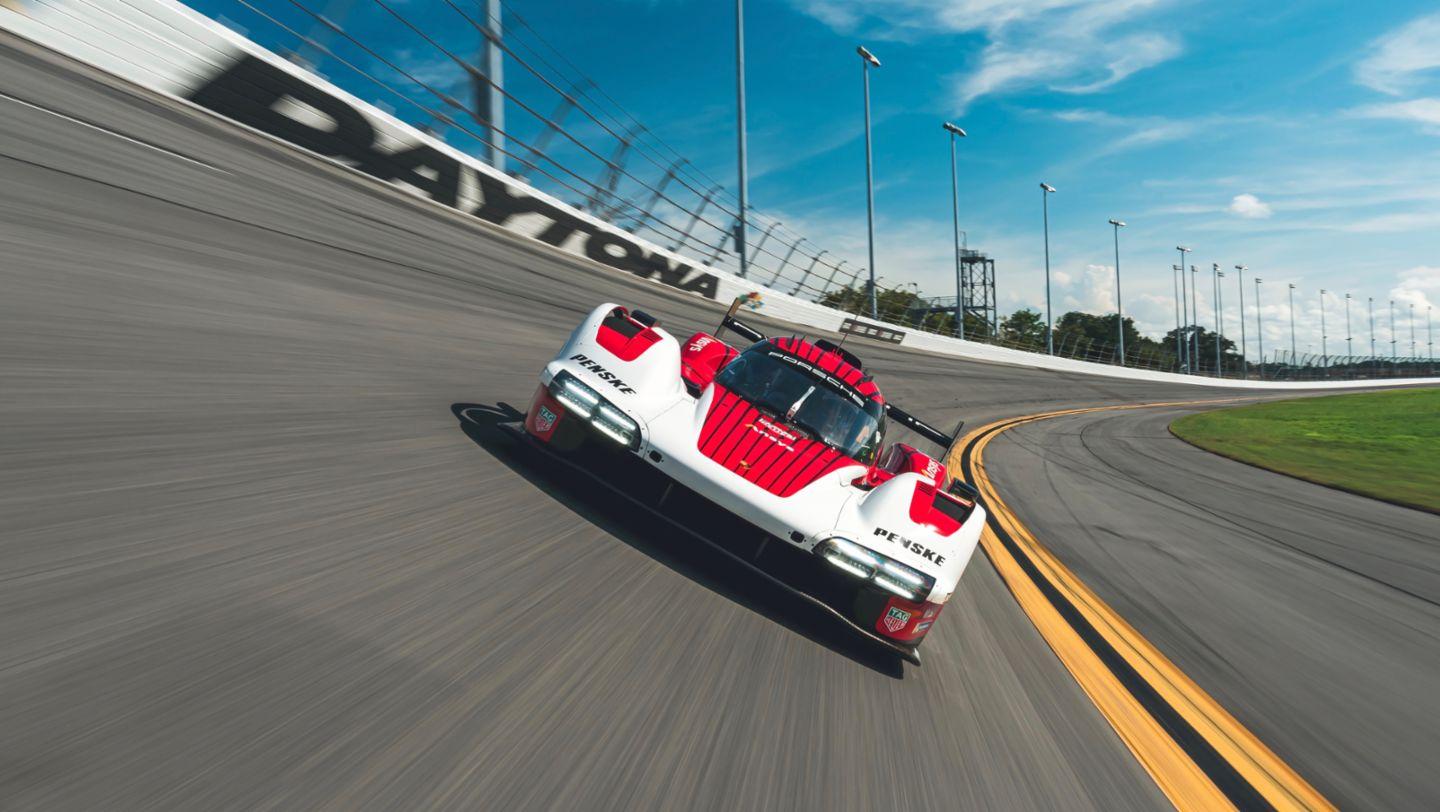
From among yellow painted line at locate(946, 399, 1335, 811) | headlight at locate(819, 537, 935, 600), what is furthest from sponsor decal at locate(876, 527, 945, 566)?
yellow painted line at locate(946, 399, 1335, 811)

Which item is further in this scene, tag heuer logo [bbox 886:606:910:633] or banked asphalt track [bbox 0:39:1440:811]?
tag heuer logo [bbox 886:606:910:633]

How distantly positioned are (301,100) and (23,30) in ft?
9.95

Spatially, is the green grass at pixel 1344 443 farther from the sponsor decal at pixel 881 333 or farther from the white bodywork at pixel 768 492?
the sponsor decal at pixel 881 333

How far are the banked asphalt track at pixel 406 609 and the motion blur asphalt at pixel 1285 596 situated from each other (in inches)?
1.2

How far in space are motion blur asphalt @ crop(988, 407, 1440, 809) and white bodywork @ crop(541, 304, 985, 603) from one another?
1.45 m

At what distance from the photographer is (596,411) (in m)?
3.68

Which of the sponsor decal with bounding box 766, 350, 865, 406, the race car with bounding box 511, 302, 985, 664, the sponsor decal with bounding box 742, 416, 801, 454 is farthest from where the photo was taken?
the sponsor decal with bounding box 766, 350, 865, 406

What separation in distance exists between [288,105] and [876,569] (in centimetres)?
1057

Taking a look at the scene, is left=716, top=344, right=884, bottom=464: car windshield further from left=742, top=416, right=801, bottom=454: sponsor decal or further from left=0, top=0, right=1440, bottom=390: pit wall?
left=0, top=0, right=1440, bottom=390: pit wall

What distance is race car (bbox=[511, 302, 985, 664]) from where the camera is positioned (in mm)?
3383

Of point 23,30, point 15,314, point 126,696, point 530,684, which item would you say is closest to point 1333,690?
point 530,684

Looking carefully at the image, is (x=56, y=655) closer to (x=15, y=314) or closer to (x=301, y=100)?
(x=15, y=314)

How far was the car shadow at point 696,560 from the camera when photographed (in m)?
3.44

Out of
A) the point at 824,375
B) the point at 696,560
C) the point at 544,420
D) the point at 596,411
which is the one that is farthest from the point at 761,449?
the point at 824,375
